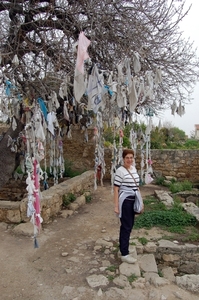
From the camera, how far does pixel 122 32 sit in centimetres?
504

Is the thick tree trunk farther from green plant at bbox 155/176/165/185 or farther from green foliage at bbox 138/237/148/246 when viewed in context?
green plant at bbox 155/176/165/185

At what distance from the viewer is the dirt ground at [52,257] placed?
2820 millimetres

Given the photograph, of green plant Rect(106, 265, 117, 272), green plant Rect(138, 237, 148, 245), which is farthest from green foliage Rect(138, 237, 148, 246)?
green plant Rect(106, 265, 117, 272)

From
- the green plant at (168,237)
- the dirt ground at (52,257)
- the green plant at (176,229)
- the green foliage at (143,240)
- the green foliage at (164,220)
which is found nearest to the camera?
the dirt ground at (52,257)

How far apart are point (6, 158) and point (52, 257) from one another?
286cm

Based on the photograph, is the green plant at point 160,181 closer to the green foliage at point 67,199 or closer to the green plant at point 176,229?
the green foliage at point 67,199

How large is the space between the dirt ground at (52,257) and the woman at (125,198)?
1.78ft

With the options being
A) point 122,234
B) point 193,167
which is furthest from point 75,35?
point 193,167

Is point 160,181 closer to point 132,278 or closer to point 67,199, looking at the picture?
point 67,199

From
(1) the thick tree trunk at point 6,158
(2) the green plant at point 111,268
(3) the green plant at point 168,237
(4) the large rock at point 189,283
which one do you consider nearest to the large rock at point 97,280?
(2) the green plant at point 111,268

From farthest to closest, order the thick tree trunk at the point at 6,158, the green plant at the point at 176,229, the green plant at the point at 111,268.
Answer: the thick tree trunk at the point at 6,158 → the green plant at the point at 176,229 → the green plant at the point at 111,268

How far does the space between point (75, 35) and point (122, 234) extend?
402 centimetres

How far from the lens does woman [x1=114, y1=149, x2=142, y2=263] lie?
3.29 meters

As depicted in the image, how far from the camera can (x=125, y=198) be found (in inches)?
129
